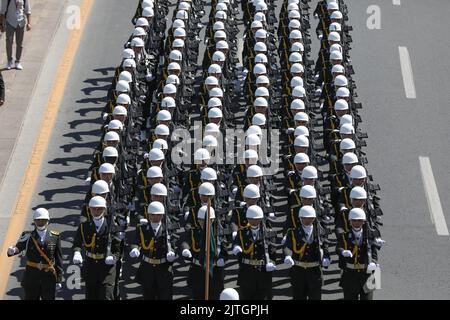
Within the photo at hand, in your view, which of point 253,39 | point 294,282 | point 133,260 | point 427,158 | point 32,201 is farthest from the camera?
point 253,39

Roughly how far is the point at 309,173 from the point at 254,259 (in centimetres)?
287

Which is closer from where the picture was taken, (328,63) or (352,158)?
(352,158)

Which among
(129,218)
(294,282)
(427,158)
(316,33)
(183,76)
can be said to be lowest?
(294,282)

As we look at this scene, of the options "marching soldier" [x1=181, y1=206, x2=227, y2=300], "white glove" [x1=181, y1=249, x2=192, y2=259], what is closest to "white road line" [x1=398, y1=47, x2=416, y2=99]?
"marching soldier" [x1=181, y1=206, x2=227, y2=300]

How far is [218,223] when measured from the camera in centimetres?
2344

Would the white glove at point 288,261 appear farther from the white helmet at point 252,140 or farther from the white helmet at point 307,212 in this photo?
the white helmet at point 252,140

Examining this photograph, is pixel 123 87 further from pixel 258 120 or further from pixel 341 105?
pixel 341 105

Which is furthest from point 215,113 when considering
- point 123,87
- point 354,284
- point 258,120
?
point 354,284

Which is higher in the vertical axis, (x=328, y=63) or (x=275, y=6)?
(x=275, y=6)

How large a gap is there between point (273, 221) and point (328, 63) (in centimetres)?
529

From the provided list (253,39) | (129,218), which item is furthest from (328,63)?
(129,218)

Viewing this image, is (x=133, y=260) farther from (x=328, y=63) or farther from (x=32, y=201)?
(x=328, y=63)

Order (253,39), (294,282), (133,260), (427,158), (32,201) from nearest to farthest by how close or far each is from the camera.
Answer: (294,282) < (133,260) < (32,201) < (427,158) < (253,39)

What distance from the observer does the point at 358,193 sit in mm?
23703
